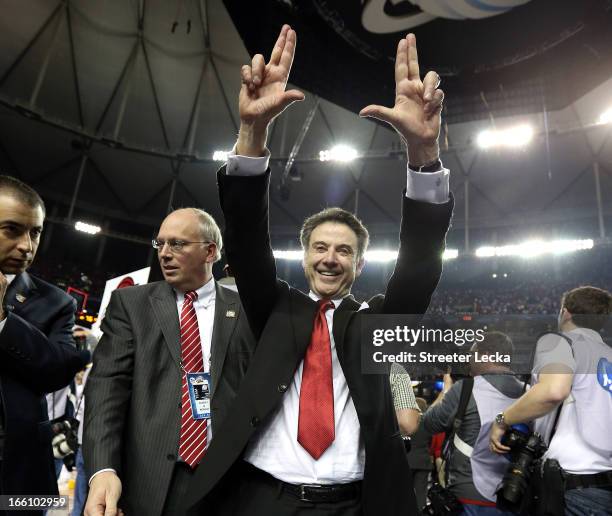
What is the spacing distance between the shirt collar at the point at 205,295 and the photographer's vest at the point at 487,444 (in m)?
1.96

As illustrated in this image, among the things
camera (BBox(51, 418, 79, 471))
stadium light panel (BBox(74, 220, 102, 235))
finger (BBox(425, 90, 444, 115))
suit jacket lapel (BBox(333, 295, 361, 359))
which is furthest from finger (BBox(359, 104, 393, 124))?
stadium light panel (BBox(74, 220, 102, 235))

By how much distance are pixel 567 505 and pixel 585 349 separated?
780 mm

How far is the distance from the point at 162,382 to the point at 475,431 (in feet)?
7.38

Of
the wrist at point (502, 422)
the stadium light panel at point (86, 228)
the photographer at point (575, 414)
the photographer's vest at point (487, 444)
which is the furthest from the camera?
the stadium light panel at point (86, 228)

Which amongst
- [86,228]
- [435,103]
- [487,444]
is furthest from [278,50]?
[86,228]

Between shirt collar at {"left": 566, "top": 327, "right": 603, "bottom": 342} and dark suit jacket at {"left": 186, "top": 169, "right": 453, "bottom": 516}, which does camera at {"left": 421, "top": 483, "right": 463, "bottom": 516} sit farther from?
dark suit jacket at {"left": 186, "top": 169, "right": 453, "bottom": 516}

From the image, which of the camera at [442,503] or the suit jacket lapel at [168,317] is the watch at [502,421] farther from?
the suit jacket lapel at [168,317]

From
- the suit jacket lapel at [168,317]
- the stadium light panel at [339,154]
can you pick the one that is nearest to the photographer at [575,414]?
the suit jacket lapel at [168,317]

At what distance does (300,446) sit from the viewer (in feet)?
4.48

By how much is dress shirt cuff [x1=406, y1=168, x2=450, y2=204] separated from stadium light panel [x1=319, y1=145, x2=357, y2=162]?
57.6 feet

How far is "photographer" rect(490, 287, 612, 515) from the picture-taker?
2.23 m

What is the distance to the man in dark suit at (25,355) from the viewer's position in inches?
66.1

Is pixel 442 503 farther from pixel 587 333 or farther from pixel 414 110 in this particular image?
pixel 414 110

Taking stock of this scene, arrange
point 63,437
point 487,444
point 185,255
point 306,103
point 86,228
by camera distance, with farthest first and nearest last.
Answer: point 86,228 → point 306,103 → point 63,437 → point 487,444 → point 185,255
